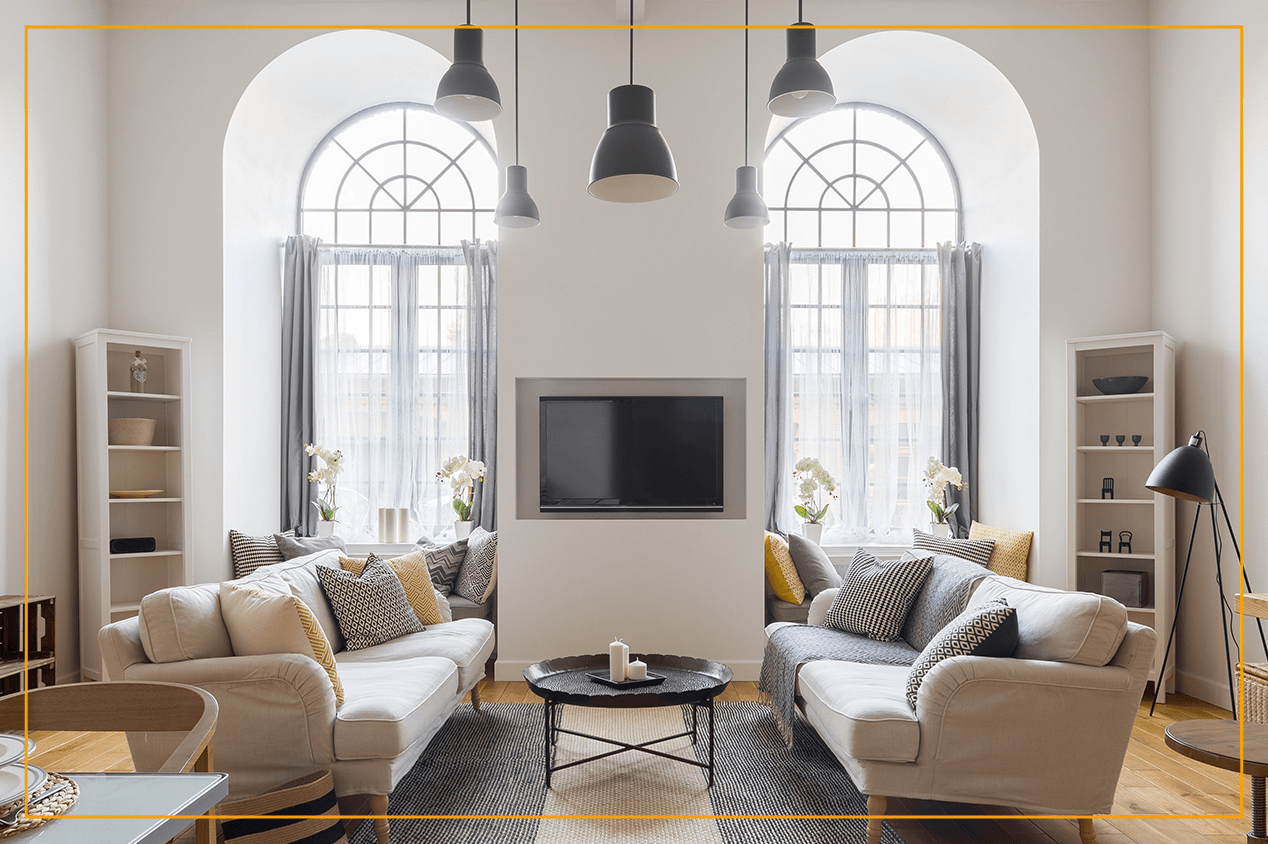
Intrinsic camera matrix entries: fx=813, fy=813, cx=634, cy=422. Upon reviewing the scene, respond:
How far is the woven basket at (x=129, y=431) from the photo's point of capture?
452 cm

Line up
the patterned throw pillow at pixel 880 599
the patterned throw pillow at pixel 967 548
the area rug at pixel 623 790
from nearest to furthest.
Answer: the area rug at pixel 623 790
the patterned throw pillow at pixel 880 599
the patterned throw pillow at pixel 967 548

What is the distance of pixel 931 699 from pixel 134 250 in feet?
16.1

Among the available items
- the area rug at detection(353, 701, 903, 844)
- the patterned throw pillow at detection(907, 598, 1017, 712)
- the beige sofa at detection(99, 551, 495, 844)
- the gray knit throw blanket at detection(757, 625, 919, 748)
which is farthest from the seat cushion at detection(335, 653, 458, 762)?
the patterned throw pillow at detection(907, 598, 1017, 712)

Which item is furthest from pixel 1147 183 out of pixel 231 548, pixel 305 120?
pixel 231 548

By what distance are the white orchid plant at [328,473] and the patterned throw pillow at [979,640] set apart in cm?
387

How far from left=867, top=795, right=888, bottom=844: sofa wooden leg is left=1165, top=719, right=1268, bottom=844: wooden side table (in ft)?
2.75

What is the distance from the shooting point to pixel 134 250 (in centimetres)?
485

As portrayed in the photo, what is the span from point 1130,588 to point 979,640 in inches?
95.2

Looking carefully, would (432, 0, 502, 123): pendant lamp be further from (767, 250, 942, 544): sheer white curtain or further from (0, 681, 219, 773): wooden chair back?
(767, 250, 942, 544): sheer white curtain

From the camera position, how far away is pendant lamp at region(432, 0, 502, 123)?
9.73 ft

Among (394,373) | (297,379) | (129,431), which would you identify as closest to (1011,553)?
(394,373)

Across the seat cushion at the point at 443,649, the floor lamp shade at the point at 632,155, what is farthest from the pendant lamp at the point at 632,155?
the seat cushion at the point at 443,649

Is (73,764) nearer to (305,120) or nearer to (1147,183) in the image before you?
(305,120)

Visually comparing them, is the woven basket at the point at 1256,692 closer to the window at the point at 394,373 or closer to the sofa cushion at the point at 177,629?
the sofa cushion at the point at 177,629
